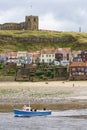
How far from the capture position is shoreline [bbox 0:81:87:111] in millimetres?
78750

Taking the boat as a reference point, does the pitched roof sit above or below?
above

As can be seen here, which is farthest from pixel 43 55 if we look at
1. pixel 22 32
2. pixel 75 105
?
pixel 75 105

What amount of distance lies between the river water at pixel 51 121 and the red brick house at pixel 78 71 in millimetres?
59483

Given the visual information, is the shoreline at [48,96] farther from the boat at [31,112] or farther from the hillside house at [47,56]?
the hillside house at [47,56]

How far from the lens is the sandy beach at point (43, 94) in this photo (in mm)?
82262

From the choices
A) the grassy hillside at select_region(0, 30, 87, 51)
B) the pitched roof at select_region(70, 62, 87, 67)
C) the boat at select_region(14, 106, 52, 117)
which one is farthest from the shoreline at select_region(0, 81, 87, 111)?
the grassy hillside at select_region(0, 30, 87, 51)

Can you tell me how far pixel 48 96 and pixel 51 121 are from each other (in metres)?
25.0

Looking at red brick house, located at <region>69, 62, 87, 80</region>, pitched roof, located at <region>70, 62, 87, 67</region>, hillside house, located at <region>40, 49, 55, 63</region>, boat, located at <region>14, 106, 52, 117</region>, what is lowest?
boat, located at <region>14, 106, 52, 117</region>

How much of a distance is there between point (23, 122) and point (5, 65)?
79.9 m

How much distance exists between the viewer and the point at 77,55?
150000 mm

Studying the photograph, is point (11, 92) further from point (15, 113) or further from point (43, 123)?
point (43, 123)

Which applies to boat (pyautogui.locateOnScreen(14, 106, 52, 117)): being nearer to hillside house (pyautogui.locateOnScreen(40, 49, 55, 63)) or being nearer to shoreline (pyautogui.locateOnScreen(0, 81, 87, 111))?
shoreline (pyautogui.locateOnScreen(0, 81, 87, 111))

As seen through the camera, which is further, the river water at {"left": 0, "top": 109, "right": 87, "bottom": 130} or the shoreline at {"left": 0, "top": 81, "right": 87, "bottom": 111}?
the shoreline at {"left": 0, "top": 81, "right": 87, "bottom": 111}

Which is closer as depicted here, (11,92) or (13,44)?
(11,92)
